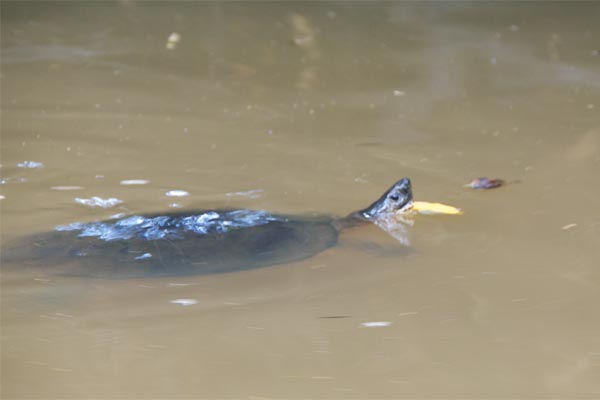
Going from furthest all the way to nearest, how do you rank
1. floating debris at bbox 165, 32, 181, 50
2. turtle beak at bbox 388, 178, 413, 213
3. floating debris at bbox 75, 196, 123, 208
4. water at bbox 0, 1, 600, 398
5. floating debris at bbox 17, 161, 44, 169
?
floating debris at bbox 165, 32, 181, 50 < floating debris at bbox 17, 161, 44, 169 < floating debris at bbox 75, 196, 123, 208 < turtle beak at bbox 388, 178, 413, 213 < water at bbox 0, 1, 600, 398

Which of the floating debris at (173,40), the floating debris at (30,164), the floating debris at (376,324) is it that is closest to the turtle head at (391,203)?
the floating debris at (376,324)

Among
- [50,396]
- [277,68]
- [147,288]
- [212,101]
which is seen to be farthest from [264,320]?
[277,68]

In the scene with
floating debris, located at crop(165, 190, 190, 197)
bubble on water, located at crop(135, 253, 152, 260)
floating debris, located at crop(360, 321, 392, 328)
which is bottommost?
floating debris, located at crop(360, 321, 392, 328)

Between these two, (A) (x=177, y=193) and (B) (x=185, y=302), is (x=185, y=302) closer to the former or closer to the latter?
(B) (x=185, y=302)

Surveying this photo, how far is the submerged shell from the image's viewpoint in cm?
305

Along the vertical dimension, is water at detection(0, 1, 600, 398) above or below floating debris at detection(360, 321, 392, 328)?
above

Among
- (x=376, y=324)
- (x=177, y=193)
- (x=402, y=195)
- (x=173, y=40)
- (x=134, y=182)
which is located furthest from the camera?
(x=173, y=40)

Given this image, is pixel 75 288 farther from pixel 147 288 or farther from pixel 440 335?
pixel 440 335

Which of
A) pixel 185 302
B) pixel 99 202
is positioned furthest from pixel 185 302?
pixel 99 202

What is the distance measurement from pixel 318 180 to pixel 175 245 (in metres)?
1.22

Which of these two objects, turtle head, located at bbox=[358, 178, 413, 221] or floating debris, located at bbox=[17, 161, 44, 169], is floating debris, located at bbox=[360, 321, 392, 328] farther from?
floating debris, located at bbox=[17, 161, 44, 169]

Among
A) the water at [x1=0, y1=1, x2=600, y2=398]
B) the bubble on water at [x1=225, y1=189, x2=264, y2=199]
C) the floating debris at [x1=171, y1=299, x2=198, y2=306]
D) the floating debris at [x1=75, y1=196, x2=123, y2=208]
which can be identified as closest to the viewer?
the water at [x1=0, y1=1, x2=600, y2=398]

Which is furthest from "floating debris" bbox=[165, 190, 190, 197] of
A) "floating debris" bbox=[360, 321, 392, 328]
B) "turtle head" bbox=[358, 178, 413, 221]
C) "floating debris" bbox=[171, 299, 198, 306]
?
"floating debris" bbox=[360, 321, 392, 328]

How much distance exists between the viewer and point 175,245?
10.4ft
